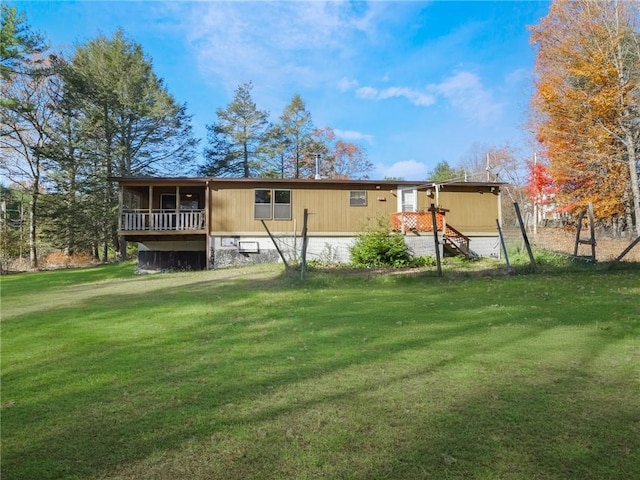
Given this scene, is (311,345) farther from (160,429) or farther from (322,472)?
(322,472)

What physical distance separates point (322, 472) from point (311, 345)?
2.60 metres

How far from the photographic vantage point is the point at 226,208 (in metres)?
16.8

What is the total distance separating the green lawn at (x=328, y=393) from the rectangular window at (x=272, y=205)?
10.2 meters

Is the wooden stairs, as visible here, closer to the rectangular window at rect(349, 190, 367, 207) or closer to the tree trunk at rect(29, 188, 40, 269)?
the rectangular window at rect(349, 190, 367, 207)

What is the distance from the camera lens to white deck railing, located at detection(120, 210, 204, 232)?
53.1ft

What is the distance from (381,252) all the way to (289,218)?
4.33 m

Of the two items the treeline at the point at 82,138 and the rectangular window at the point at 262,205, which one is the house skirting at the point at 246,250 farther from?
the treeline at the point at 82,138

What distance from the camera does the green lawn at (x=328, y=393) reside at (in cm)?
226

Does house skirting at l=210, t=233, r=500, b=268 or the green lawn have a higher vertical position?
house skirting at l=210, t=233, r=500, b=268

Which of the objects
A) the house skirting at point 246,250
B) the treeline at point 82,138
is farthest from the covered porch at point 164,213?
the treeline at point 82,138

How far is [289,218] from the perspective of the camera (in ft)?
56.0

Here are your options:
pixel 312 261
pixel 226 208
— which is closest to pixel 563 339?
pixel 312 261

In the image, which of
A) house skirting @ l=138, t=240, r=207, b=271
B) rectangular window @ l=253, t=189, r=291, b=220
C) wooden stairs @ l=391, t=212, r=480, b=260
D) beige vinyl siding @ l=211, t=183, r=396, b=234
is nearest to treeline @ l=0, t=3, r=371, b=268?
beige vinyl siding @ l=211, t=183, r=396, b=234

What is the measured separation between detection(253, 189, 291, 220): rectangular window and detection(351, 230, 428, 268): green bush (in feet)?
11.8
